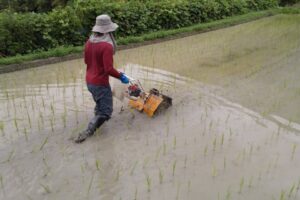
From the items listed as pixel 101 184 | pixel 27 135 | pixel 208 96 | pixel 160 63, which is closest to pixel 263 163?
pixel 101 184

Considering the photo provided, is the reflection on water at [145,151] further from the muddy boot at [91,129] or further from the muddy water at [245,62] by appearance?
the muddy water at [245,62]

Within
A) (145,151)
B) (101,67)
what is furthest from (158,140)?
(101,67)

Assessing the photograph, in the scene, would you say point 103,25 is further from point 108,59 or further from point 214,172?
point 214,172

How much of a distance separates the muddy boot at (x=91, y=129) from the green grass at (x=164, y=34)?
4293mm

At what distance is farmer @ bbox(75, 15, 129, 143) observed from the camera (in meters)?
5.17

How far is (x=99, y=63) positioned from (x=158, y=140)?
1.36 metres

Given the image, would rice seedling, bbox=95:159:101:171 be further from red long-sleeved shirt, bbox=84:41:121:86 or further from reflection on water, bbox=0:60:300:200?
red long-sleeved shirt, bbox=84:41:121:86

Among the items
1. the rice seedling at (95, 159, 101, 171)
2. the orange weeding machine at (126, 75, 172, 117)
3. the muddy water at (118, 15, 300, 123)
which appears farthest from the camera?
the muddy water at (118, 15, 300, 123)

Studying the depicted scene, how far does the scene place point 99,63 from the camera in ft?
17.5

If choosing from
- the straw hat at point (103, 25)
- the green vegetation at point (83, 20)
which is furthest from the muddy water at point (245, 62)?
the straw hat at point (103, 25)

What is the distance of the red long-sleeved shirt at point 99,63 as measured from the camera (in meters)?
5.15

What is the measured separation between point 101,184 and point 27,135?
1.74 metres

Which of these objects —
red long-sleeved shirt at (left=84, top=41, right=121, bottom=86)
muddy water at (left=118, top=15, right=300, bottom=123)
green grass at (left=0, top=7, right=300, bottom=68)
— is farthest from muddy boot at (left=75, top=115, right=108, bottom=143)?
green grass at (left=0, top=7, right=300, bottom=68)

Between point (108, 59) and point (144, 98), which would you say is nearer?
point (108, 59)
